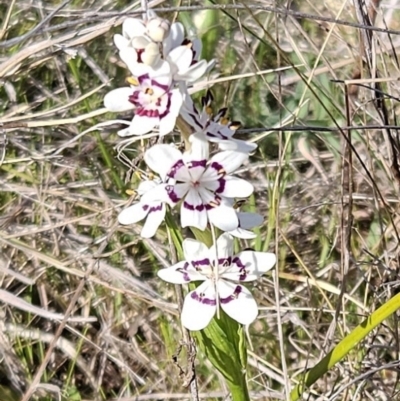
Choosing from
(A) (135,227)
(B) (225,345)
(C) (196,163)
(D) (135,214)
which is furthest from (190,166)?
(A) (135,227)

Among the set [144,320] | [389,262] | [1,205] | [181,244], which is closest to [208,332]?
[181,244]

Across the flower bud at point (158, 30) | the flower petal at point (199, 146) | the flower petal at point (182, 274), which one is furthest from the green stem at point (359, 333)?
the flower bud at point (158, 30)

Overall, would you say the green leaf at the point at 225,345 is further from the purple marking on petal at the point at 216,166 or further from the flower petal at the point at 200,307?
the purple marking on petal at the point at 216,166

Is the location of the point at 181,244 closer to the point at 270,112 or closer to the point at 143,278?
the point at 143,278

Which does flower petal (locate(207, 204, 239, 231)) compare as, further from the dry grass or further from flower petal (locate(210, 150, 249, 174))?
the dry grass

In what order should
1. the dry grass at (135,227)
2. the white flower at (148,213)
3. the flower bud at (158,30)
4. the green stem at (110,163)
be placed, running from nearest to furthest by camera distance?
the flower bud at (158,30) → the white flower at (148,213) → the dry grass at (135,227) → the green stem at (110,163)
